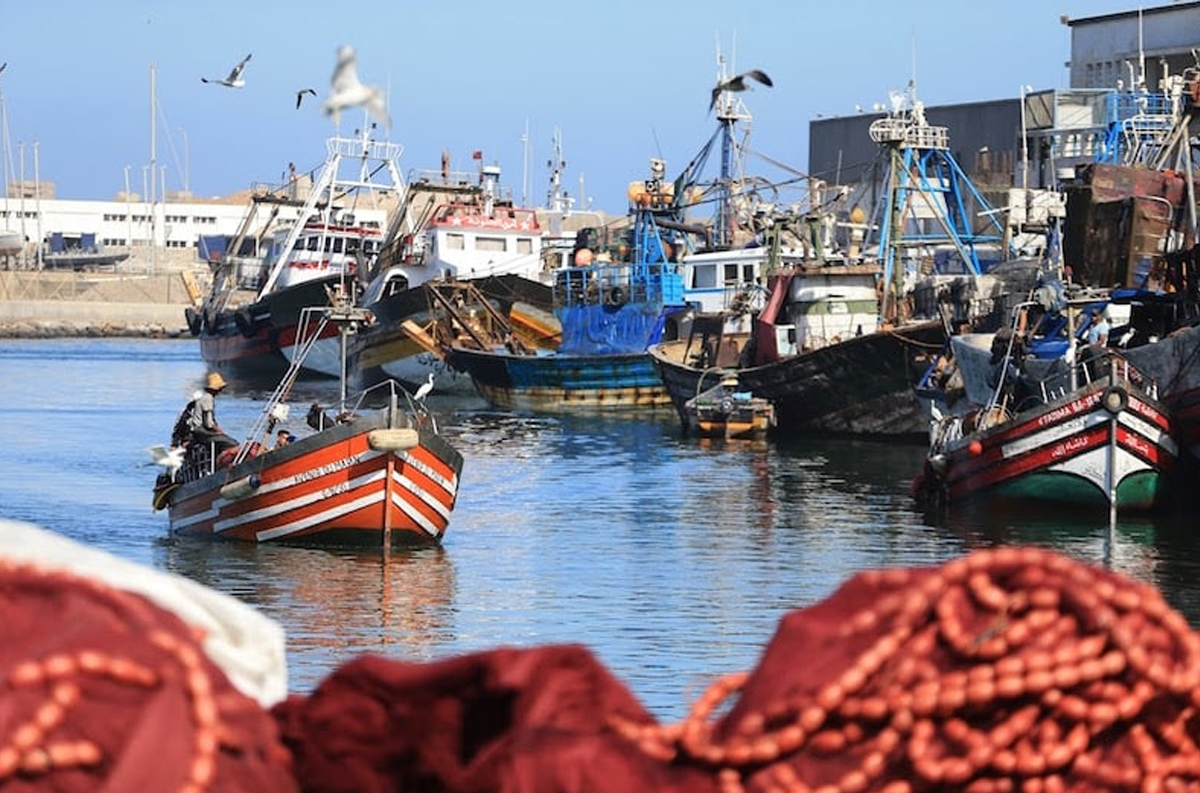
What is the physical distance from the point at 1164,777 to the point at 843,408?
1265 inches

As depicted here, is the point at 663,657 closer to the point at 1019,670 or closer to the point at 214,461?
the point at 214,461

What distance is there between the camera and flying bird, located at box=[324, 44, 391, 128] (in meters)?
4.89

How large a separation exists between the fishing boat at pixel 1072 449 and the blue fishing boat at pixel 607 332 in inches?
803

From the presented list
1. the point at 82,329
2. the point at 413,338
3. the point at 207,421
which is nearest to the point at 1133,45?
the point at 413,338

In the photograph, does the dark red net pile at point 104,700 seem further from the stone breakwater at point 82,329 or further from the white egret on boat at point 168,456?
the stone breakwater at point 82,329

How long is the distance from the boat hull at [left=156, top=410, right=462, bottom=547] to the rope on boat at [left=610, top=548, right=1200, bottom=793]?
1459 centimetres

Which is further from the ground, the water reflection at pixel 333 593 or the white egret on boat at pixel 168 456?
the white egret on boat at pixel 168 456

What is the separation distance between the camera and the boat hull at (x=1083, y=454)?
68.2 feet

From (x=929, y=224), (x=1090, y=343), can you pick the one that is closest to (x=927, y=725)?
(x=1090, y=343)

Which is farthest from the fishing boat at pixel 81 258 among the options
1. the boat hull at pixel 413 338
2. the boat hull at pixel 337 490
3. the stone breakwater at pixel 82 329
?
the boat hull at pixel 337 490

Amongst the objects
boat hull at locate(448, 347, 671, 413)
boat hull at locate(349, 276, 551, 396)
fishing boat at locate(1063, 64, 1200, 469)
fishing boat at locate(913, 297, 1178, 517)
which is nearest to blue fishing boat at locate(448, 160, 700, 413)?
boat hull at locate(448, 347, 671, 413)

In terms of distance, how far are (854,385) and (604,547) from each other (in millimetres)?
15205

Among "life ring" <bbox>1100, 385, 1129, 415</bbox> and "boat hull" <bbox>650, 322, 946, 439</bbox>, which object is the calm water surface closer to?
"boat hull" <bbox>650, 322, 946, 439</bbox>

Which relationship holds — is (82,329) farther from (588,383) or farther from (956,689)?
(956,689)
